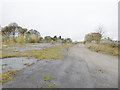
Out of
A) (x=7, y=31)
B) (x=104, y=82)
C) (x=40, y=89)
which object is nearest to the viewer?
(x=40, y=89)

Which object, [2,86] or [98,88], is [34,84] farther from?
[98,88]

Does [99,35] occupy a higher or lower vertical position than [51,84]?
higher

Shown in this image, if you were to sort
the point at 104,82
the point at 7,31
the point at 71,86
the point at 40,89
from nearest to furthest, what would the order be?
the point at 40,89 < the point at 71,86 < the point at 104,82 < the point at 7,31

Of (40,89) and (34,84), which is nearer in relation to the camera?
(40,89)

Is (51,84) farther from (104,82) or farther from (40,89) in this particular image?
(104,82)

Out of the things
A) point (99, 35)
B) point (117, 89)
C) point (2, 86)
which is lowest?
point (117, 89)

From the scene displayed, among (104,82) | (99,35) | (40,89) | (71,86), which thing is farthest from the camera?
(99,35)

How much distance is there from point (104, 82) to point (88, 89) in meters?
1.08

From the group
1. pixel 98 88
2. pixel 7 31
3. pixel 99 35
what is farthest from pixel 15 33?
pixel 98 88

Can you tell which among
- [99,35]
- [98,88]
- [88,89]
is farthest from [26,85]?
[99,35]

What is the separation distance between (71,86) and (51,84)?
0.91m

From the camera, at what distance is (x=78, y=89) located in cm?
245

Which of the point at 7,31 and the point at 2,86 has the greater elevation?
the point at 7,31

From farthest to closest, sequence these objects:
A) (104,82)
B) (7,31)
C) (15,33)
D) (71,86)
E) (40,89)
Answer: (15,33), (7,31), (104,82), (71,86), (40,89)
